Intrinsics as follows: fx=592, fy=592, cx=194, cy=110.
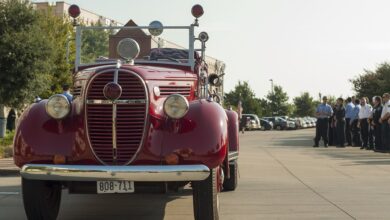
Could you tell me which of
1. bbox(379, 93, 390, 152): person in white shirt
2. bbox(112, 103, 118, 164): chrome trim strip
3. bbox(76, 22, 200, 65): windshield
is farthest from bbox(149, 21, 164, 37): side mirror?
bbox(379, 93, 390, 152): person in white shirt

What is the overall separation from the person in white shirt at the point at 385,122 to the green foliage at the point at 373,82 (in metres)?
16.7

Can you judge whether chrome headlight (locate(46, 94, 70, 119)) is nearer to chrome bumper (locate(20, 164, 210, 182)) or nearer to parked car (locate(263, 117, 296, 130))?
chrome bumper (locate(20, 164, 210, 182))

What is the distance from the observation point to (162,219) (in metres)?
6.48

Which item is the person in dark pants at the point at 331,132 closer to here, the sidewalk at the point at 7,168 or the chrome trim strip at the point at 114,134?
the sidewalk at the point at 7,168

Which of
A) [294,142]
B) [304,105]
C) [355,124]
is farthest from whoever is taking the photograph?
[304,105]

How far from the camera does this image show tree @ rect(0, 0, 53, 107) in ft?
70.1

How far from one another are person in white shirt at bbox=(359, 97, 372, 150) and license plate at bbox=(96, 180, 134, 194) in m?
13.6

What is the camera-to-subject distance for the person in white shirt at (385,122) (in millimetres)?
15619

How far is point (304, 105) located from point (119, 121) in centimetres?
9876

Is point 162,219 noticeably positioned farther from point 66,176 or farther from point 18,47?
point 18,47

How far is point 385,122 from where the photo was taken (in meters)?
16.0

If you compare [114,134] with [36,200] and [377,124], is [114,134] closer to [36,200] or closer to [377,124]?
[36,200]

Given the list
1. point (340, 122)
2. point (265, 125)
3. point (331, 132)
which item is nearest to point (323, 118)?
point (340, 122)

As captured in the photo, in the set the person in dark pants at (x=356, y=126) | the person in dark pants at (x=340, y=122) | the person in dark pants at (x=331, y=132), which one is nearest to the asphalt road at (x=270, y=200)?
the person in dark pants at (x=356, y=126)
